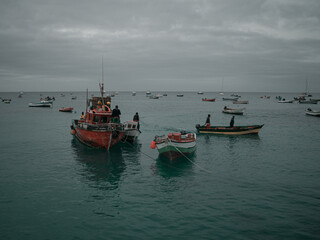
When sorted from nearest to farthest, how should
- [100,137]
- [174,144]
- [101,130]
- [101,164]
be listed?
1. [101,164]
2. [174,144]
3. [101,130]
4. [100,137]

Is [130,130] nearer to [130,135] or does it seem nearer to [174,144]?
[130,135]

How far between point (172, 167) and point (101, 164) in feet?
21.4

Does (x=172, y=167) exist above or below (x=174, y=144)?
below

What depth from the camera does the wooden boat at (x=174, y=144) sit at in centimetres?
2148

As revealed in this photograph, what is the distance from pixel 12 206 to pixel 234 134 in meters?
29.5

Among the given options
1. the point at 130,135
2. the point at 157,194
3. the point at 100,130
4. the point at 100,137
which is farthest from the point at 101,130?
the point at 157,194

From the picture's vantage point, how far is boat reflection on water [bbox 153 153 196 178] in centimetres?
1875

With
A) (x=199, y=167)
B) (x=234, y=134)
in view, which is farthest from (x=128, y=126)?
(x=234, y=134)

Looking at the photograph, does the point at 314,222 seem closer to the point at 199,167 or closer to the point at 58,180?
the point at 199,167

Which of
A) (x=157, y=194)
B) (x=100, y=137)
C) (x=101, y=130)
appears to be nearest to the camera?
(x=157, y=194)

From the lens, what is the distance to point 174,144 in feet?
70.5

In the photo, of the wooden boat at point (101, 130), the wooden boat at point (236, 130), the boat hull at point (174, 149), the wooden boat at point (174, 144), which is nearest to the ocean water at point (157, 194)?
the boat hull at point (174, 149)

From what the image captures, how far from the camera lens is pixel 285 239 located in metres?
10.4

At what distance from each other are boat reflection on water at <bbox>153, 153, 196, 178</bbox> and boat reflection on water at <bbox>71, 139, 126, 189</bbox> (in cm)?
315
